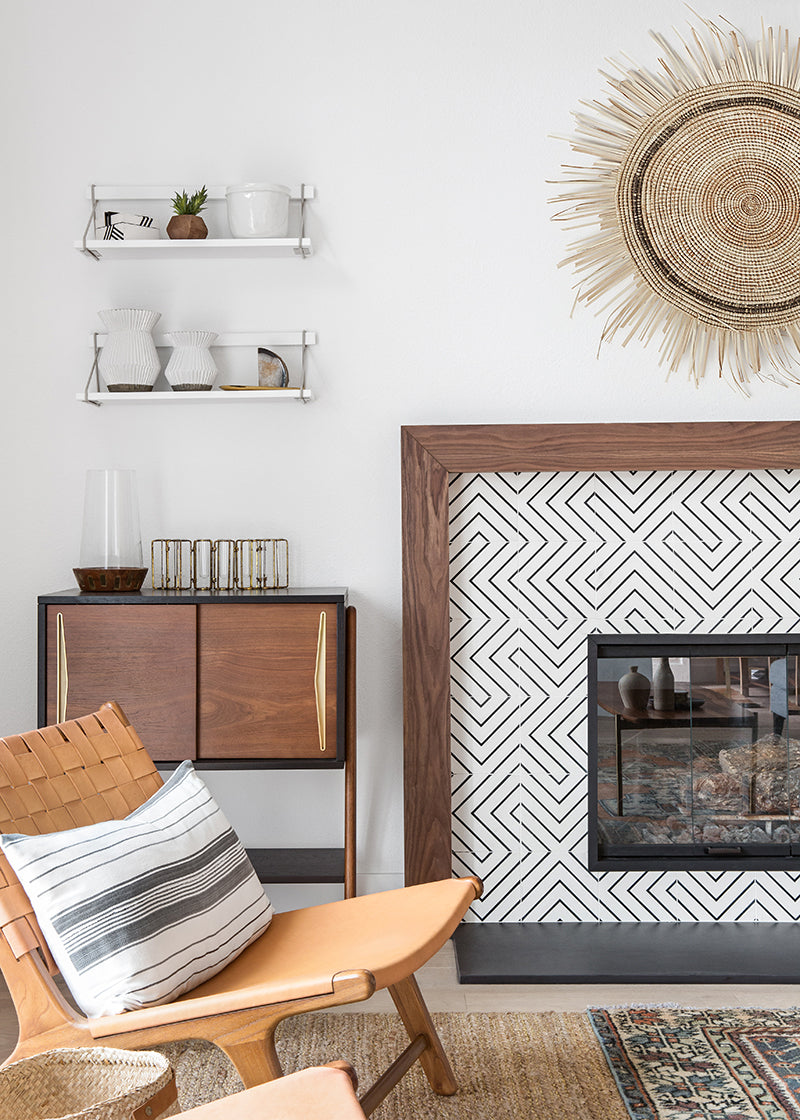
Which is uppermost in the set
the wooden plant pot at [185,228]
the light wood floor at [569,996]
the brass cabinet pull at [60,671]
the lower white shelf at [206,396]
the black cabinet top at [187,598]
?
the wooden plant pot at [185,228]

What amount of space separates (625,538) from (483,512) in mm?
392

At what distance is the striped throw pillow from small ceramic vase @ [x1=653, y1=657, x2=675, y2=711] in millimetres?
1391

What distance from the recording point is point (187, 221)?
261 centimetres

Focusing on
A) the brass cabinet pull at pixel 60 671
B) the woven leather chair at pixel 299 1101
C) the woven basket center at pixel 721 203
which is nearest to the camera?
the woven leather chair at pixel 299 1101

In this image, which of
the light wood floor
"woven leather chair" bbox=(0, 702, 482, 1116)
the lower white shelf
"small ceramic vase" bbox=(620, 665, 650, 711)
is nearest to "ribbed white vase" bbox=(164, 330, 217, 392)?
the lower white shelf

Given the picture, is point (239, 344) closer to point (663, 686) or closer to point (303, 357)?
point (303, 357)

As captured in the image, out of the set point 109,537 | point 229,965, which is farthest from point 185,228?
point 229,965

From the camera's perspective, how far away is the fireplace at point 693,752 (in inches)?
107

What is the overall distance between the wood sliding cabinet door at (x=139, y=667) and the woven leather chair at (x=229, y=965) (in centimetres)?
36

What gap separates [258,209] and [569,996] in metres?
2.07

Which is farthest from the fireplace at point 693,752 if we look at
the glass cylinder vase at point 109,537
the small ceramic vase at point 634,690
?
the glass cylinder vase at point 109,537

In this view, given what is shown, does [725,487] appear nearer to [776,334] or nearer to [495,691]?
[776,334]

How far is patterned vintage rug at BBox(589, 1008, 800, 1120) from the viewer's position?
1.85 metres

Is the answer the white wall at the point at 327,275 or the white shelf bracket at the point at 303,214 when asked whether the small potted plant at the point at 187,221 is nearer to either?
the white wall at the point at 327,275
